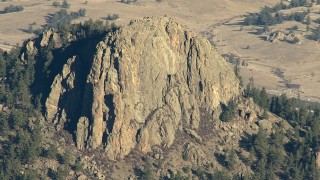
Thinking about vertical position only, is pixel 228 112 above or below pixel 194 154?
above

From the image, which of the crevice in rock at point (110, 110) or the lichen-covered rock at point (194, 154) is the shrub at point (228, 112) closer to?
the lichen-covered rock at point (194, 154)

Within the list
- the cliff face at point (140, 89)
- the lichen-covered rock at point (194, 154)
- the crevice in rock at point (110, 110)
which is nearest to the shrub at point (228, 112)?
the cliff face at point (140, 89)

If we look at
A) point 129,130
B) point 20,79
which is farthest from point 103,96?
point 20,79

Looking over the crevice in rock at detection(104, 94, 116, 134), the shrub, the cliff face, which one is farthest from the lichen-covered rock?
the crevice in rock at detection(104, 94, 116, 134)

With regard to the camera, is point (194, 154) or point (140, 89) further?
point (140, 89)

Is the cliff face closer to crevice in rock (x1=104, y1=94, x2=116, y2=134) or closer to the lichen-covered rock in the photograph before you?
crevice in rock (x1=104, y1=94, x2=116, y2=134)

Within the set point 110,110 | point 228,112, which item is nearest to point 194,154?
point 228,112

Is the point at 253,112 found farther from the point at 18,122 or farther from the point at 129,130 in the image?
the point at 18,122

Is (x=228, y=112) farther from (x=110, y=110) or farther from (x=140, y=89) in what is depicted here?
(x=110, y=110)

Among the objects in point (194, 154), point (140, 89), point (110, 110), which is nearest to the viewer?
point (110, 110)

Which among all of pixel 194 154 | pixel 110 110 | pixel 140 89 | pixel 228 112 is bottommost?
pixel 194 154
